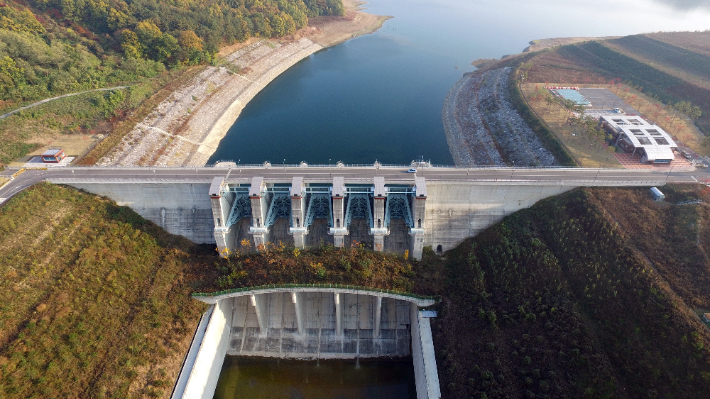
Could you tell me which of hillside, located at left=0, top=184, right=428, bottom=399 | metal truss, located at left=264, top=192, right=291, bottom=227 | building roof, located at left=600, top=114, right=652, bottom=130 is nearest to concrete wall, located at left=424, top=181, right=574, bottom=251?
hillside, located at left=0, top=184, right=428, bottom=399

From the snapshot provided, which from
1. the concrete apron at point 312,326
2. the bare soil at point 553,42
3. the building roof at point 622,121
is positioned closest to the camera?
the concrete apron at point 312,326

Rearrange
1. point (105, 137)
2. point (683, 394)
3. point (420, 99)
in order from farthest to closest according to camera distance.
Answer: point (420, 99)
point (105, 137)
point (683, 394)

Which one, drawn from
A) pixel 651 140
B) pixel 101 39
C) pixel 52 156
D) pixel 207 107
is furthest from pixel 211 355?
pixel 101 39

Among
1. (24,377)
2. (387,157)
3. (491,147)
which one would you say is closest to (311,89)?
(387,157)

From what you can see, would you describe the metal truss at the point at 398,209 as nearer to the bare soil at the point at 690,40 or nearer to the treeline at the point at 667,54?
the treeline at the point at 667,54

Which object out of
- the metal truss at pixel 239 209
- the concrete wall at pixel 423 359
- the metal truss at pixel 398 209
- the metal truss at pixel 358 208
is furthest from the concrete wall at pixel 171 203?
the concrete wall at pixel 423 359

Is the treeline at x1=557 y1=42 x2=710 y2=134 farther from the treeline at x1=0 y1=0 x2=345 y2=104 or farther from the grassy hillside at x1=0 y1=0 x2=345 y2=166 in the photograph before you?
the treeline at x1=0 y1=0 x2=345 y2=104

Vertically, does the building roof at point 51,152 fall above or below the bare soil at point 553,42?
below

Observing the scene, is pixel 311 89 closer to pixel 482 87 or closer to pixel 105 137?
pixel 482 87
